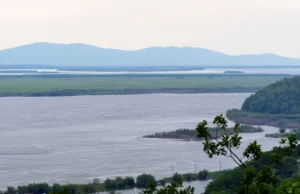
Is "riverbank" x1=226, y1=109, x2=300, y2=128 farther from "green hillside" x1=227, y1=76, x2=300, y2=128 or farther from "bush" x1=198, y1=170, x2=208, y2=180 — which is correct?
"bush" x1=198, y1=170, x2=208, y2=180

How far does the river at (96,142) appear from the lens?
1152 inches

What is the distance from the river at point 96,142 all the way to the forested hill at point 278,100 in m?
3.02

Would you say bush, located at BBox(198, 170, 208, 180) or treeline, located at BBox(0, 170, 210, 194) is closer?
treeline, located at BBox(0, 170, 210, 194)

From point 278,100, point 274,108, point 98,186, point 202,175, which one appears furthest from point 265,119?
point 98,186

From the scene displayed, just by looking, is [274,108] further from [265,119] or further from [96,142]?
[96,142]

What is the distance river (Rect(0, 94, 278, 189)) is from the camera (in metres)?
29.3

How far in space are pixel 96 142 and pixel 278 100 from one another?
24.9 m

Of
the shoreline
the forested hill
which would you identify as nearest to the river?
the forested hill

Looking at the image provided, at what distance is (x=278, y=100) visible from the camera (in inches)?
2292

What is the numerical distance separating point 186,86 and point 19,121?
46.6 metres

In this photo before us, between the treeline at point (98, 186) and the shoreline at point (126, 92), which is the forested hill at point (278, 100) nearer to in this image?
the shoreline at point (126, 92)

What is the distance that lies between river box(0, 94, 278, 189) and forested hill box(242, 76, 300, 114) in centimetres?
302

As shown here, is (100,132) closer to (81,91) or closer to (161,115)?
(161,115)

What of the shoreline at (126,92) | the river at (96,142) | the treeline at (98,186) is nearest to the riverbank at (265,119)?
the river at (96,142)
